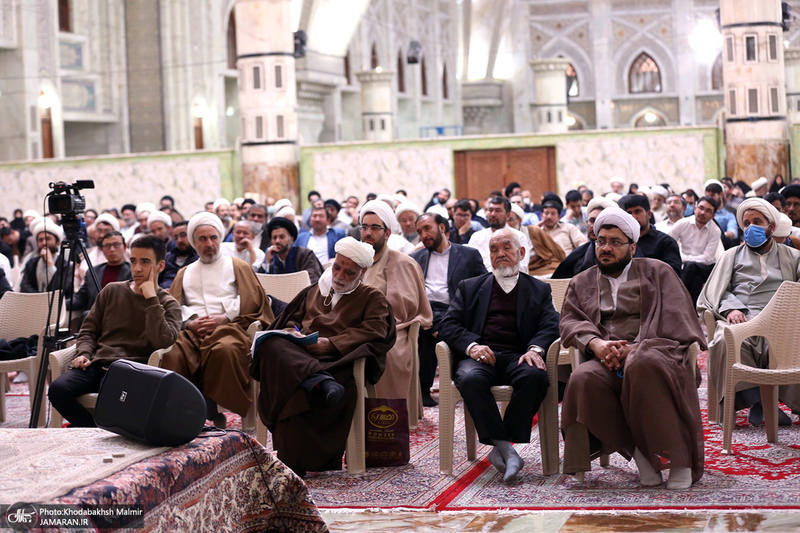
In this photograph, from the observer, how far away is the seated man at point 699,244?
7809 mm

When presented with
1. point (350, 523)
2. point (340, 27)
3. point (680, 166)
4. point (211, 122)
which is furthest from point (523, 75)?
point (350, 523)

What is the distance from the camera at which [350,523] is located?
12.9ft

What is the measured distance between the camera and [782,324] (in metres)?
4.93

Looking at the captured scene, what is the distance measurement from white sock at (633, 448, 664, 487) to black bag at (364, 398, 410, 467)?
1167 millimetres

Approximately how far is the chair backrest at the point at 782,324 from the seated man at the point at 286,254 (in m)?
3.08

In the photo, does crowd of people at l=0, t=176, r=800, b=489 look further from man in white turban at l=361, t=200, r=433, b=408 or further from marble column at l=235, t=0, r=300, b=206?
marble column at l=235, t=0, r=300, b=206

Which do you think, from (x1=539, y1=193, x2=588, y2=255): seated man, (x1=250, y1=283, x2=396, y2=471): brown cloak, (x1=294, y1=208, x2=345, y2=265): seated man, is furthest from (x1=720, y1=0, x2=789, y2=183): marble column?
(x1=250, y1=283, x2=396, y2=471): brown cloak

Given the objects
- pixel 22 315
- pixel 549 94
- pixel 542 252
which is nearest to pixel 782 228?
pixel 542 252

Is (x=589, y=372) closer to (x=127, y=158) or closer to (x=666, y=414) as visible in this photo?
(x=666, y=414)

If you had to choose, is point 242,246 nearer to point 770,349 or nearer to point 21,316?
point 21,316

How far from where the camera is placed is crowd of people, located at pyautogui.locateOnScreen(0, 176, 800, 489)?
4316 millimetres

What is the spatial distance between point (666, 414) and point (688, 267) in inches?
154

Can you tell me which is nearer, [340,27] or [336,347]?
[336,347]

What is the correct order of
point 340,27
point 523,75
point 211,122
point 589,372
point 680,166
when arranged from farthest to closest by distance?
point 523,75 → point 340,27 → point 211,122 → point 680,166 → point 589,372
